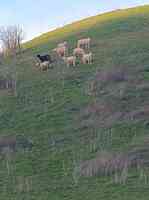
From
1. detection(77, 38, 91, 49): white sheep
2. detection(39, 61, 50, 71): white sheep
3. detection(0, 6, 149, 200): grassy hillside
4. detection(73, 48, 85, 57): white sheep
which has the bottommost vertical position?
detection(0, 6, 149, 200): grassy hillside

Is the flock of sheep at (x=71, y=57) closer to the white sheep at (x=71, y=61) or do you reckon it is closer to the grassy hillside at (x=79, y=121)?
the white sheep at (x=71, y=61)

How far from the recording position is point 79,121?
101ft

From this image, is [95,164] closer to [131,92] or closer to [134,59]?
[131,92]

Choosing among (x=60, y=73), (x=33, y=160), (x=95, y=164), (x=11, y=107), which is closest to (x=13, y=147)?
(x=33, y=160)

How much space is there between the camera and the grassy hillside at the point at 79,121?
833 inches

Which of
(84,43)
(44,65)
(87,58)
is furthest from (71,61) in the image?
(84,43)

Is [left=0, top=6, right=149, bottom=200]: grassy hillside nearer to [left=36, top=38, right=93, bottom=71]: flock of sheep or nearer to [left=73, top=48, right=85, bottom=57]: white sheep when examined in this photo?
[left=36, top=38, right=93, bottom=71]: flock of sheep

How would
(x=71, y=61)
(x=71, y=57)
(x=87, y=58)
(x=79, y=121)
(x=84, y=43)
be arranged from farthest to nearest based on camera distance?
(x=84, y=43) < (x=87, y=58) < (x=71, y=57) < (x=71, y=61) < (x=79, y=121)

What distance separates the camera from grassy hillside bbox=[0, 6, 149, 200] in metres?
21.2

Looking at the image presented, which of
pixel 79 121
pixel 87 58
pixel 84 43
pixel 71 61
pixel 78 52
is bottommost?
pixel 79 121

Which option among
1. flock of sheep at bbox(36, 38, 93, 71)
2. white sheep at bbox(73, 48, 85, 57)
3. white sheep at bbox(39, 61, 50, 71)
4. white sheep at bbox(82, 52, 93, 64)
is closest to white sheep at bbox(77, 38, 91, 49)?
flock of sheep at bbox(36, 38, 93, 71)

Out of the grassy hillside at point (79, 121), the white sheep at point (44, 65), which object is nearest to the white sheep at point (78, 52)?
the grassy hillside at point (79, 121)

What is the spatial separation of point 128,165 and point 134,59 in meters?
19.6

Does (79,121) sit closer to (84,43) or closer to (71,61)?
(71,61)
